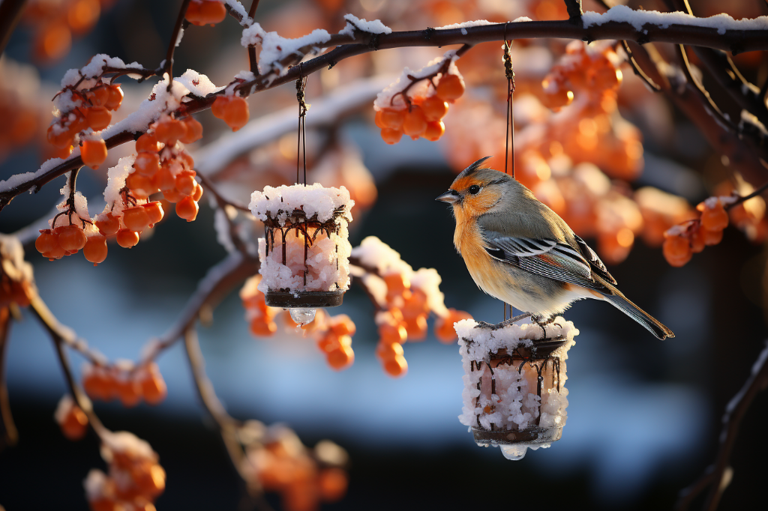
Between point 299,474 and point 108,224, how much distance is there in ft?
8.22

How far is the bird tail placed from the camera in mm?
1521

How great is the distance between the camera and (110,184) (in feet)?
4.93

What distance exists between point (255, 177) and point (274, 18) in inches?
110

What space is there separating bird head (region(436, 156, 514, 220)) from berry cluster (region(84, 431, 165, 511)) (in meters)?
1.73

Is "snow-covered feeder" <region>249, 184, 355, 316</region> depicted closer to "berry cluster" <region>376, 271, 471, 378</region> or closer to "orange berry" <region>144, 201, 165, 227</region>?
"orange berry" <region>144, 201, 165, 227</region>

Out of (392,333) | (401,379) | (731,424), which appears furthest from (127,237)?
(401,379)

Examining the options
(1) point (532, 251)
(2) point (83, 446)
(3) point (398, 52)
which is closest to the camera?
(1) point (532, 251)

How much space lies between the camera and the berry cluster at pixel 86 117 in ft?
4.14

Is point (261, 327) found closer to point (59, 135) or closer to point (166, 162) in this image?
point (166, 162)

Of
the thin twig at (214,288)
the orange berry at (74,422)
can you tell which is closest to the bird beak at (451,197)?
the thin twig at (214,288)

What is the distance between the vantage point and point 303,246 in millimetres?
1755

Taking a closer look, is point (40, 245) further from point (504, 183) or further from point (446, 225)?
point (446, 225)

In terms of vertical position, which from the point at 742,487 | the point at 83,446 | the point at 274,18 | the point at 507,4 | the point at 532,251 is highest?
the point at 274,18

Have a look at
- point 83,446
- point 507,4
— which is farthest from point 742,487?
point 83,446
